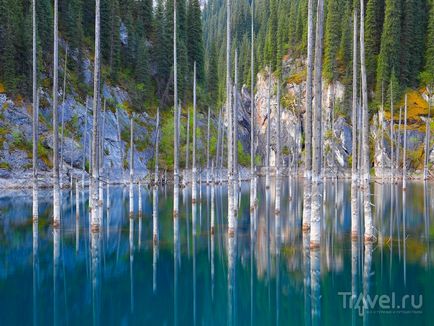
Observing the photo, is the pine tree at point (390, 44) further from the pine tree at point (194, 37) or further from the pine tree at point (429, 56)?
the pine tree at point (194, 37)

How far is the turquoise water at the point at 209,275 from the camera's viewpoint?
13.2 meters

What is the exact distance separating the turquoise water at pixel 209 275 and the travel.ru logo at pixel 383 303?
5 cm

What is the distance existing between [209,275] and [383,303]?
661 cm

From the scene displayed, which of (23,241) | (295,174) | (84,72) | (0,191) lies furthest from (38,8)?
(295,174)

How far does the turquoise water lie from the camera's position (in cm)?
1322

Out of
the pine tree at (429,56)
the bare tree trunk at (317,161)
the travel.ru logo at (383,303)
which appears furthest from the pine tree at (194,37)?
the travel.ru logo at (383,303)

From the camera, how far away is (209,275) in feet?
59.4

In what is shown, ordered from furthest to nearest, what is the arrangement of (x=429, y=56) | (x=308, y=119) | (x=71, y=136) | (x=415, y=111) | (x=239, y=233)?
(x=429, y=56) < (x=415, y=111) < (x=71, y=136) < (x=239, y=233) < (x=308, y=119)

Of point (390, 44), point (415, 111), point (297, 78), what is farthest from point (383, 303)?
point (297, 78)

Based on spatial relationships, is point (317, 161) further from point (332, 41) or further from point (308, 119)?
point (332, 41)

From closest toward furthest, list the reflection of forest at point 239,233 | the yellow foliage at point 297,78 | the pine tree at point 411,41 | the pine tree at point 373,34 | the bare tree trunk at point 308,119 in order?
the reflection of forest at point 239,233 → the bare tree trunk at point 308,119 → the pine tree at point 411,41 → the pine tree at point 373,34 → the yellow foliage at point 297,78

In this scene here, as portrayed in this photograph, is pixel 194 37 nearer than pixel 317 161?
No

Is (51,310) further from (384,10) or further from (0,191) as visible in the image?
(384,10)

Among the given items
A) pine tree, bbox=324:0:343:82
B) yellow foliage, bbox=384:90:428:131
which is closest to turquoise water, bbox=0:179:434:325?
yellow foliage, bbox=384:90:428:131
